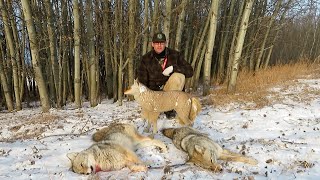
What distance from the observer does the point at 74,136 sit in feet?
17.2

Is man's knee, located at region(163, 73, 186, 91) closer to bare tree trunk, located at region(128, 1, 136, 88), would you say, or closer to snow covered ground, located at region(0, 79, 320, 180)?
snow covered ground, located at region(0, 79, 320, 180)

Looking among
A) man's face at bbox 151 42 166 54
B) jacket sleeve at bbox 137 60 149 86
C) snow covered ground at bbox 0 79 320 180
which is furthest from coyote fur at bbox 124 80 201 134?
man's face at bbox 151 42 166 54

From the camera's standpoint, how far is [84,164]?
11.7 ft

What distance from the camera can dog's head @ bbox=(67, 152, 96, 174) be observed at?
355 centimetres

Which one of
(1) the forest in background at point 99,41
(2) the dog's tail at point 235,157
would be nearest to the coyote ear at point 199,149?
(2) the dog's tail at point 235,157

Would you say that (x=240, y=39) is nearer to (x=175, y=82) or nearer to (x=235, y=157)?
(x=175, y=82)

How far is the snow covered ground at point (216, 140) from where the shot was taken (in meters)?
3.58

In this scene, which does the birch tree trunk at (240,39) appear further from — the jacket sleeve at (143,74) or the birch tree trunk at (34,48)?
the birch tree trunk at (34,48)

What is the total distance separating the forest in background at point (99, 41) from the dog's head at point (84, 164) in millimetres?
5052

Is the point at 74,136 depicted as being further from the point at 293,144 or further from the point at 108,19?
Answer: the point at 108,19

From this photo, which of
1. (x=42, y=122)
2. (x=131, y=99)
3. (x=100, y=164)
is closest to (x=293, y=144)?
(x=100, y=164)

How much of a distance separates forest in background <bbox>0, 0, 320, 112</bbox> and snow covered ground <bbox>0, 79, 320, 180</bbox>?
2.39 m

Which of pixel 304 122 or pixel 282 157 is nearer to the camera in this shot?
pixel 282 157

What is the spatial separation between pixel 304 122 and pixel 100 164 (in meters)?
4.02
